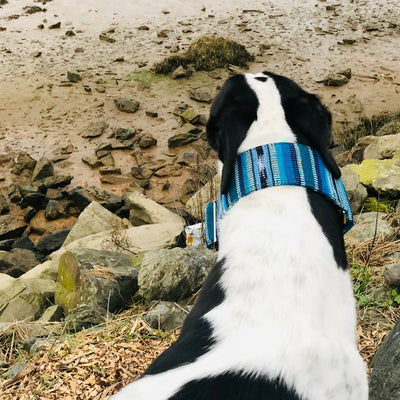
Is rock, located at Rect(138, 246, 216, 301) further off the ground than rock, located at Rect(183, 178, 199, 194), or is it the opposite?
rock, located at Rect(138, 246, 216, 301)

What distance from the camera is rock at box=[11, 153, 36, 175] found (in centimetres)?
764

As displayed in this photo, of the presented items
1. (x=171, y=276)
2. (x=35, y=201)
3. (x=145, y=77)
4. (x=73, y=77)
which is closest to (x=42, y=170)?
(x=35, y=201)

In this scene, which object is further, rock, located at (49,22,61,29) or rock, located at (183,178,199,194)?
rock, located at (49,22,61,29)

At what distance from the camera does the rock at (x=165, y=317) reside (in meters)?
3.31

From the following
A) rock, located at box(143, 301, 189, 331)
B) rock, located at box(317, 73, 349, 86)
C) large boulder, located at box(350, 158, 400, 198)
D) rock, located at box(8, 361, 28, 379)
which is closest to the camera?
rock, located at box(8, 361, 28, 379)

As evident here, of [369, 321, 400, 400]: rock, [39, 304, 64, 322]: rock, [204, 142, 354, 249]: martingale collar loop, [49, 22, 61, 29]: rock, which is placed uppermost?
[204, 142, 354, 249]: martingale collar loop

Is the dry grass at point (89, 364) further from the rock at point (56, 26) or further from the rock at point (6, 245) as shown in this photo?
the rock at point (56, 26)

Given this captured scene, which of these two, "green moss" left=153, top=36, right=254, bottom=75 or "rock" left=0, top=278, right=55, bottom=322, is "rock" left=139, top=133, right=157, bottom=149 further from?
"rock" left=0, top=278, right=55, bottom=322

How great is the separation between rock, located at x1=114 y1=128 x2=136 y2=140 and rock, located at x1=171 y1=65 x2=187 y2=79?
1.98 meters

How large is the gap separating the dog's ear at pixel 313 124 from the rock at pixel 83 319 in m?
2.12

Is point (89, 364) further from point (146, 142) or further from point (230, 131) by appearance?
point (146, 142)

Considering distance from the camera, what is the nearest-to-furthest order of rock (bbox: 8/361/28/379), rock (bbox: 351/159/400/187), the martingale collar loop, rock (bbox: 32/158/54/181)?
the martingale collar loop, rock (bbox: 8/361/28/379), rock (bbox: 351/159/400/187), rock (bbox: 32/158/54/181)

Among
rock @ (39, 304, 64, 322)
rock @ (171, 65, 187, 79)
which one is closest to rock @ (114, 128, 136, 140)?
rock @ (171, 65, 187, 79)

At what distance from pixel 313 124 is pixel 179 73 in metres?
7.91
